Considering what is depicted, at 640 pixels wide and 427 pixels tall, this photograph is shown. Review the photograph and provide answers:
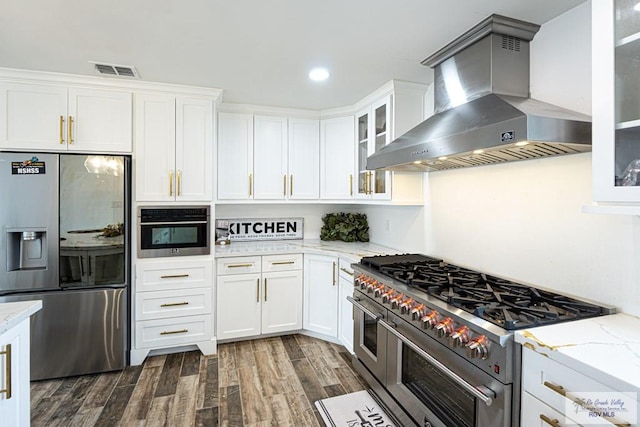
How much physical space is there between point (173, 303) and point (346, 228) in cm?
193

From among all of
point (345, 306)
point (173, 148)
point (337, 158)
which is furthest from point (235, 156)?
point (345, 306)

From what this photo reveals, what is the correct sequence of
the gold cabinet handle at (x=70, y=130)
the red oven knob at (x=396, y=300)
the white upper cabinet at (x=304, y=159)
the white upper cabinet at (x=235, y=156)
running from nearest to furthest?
1. the red oven knob at (x=396, y=300)
2. the gold cabinet handle at (x=70, y=130)
3. the white upper cabinet at (x=235, y=156)
4. the white upper cabinet at (x=304, y=159)

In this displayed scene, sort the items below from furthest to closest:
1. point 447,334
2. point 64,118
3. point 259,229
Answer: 1. point 259,229
2. point 64,118
3. point 447,334

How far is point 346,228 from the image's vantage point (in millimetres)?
3816

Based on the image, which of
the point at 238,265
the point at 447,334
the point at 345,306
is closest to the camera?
the point at 447,334

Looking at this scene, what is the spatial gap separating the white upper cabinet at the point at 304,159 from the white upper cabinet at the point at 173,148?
920mm

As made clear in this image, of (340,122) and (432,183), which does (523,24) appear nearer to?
(432,183)

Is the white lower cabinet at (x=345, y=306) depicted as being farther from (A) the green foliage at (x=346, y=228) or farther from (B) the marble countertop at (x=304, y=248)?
(A) the green foliage at (x=346, y=228)

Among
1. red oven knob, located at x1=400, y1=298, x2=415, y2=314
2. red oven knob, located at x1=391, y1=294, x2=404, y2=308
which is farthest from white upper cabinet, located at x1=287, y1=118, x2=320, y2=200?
red oven knob, located at x1=400, y1=298, x2=415, y2=314

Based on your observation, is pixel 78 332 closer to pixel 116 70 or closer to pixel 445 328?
pixel 116 70

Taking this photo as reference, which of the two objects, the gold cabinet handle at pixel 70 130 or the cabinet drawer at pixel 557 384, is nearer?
the cabinet drawer at pixel 557 384

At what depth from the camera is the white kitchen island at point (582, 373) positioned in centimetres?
101

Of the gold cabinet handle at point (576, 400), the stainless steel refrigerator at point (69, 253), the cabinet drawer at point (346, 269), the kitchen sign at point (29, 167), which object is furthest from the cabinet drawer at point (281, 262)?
the gold cabinet handle at point (576, 400)

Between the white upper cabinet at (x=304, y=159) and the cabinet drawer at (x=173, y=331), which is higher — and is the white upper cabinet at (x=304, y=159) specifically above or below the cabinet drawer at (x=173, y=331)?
above
